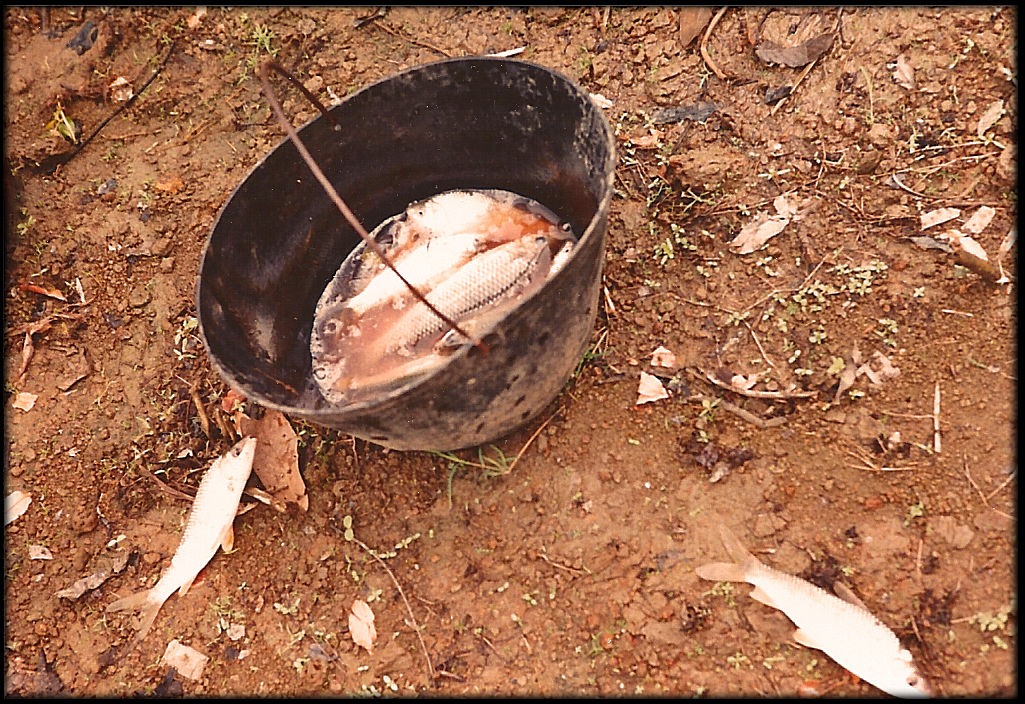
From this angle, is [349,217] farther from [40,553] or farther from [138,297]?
[40,553]

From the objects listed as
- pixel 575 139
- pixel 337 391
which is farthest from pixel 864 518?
pixel 337 391

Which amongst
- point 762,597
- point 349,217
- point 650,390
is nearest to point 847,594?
point 762,597

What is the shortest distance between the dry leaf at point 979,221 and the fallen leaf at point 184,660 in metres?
3.07

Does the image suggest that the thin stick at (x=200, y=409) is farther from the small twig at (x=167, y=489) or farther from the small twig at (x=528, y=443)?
the small twig at (x=528, y=443)

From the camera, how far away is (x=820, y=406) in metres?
2.30

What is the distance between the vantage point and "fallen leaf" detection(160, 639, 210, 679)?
2.34m

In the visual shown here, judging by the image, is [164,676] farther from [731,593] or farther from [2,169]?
[2,169]

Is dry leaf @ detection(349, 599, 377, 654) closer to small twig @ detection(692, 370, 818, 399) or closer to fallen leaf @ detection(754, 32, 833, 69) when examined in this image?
small twig @ detection(692, 370, 818, 399)

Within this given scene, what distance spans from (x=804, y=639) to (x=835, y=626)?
0.32ft

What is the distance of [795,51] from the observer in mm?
2717

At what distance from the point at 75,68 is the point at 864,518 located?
12.6 ft

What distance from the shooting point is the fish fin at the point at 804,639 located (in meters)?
2.01

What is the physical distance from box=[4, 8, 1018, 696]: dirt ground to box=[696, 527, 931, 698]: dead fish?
1.6 inches

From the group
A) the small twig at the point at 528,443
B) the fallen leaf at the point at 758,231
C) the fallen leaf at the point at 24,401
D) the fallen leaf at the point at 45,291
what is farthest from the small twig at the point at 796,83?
the fallen leaf at the point at 24,401
